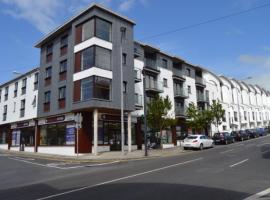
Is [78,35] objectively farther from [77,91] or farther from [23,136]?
[23,136]

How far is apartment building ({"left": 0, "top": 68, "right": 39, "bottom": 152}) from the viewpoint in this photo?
33.6 metres

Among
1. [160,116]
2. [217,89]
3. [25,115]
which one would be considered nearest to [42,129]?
[25,115]

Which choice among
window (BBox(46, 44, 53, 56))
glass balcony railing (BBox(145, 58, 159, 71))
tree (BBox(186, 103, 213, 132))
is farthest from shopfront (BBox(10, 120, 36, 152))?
tree (BBox(186, 103, 213, 132))

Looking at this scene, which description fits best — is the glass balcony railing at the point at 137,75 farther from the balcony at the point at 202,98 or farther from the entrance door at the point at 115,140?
the balcony at the point at 202,98

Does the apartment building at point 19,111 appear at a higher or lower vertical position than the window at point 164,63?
lower

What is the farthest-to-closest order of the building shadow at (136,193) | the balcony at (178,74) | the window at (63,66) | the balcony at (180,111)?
the balcony at (178,74) → the balcony at (180,111) → the window at (63,66) → the building shadow at (136,193)

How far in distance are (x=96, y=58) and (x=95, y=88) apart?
9.12 ft

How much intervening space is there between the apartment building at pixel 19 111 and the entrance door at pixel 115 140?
10050mm

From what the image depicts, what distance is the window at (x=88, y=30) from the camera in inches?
1030

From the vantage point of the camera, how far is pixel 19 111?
1436 inches

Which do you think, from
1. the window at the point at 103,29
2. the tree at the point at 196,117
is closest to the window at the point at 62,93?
the window at the point at 103,29

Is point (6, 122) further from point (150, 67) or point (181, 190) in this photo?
point (181, 190)

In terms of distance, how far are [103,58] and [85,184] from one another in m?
17.0

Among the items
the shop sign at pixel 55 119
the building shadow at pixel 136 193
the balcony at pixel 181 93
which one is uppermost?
the balcony at pixel 181 93
